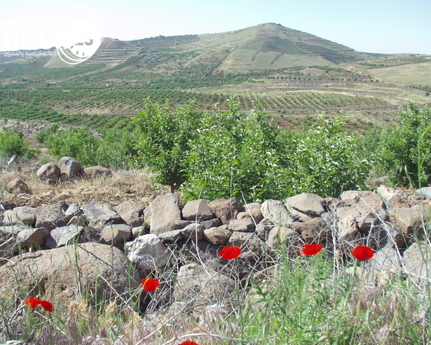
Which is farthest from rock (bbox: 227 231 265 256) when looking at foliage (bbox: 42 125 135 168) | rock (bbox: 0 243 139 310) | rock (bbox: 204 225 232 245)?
foliage (bbox: 42 125 135 168)

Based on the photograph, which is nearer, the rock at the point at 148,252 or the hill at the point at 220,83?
the rock at the point at 148,252

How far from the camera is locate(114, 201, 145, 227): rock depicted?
4.27 metres

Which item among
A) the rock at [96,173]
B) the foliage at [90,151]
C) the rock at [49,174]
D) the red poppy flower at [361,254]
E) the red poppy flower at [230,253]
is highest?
the red poppy flower at [361,254]

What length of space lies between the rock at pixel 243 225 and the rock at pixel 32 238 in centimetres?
210

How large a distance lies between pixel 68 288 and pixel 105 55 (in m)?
171

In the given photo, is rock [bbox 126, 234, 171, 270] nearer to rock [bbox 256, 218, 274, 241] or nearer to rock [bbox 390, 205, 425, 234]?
rock [bbox 256, 218, 274, 241]

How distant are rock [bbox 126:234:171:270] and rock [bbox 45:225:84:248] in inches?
31.2

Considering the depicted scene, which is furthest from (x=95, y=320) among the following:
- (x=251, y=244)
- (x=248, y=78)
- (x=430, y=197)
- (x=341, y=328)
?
(x=248, y=78)

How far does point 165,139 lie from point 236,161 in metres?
3.97

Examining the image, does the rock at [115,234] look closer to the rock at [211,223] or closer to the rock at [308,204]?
the rock at [211,223]

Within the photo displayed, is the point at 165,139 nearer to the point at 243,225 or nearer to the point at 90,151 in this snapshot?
the point at 243,225

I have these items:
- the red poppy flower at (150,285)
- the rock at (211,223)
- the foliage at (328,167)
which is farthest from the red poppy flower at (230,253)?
the foliage at (328,167)

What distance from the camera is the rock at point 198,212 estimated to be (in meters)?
3.96

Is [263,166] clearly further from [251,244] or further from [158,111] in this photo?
[158,111]
